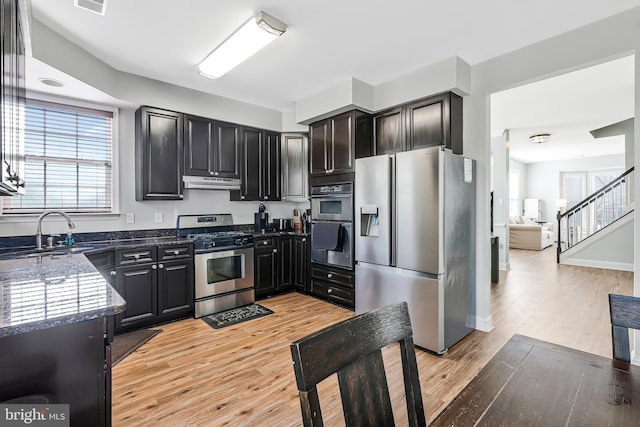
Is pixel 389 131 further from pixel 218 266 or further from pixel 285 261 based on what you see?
pixel 218 266

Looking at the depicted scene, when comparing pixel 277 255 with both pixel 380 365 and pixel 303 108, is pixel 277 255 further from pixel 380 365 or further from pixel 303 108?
pixel 380 365

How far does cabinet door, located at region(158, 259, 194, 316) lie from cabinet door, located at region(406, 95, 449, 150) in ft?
9.34

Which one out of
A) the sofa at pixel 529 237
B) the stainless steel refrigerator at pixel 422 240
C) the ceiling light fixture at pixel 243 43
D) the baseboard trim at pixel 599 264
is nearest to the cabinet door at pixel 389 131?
the stainless steel refrigerator at pixel 422 240

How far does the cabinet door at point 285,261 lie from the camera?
4484 mm

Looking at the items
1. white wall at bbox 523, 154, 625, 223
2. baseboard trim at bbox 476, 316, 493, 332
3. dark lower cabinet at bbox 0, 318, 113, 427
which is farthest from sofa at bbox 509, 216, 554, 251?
dark lower cabinet at bbox 0, 318, 113, 427

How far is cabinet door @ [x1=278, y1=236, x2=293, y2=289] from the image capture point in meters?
4.48

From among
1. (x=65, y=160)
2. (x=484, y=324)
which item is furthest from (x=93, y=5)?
(x=484, y=324)

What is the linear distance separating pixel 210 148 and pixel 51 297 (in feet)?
10.0

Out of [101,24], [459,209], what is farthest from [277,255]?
[101,24]

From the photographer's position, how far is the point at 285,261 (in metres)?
4.53

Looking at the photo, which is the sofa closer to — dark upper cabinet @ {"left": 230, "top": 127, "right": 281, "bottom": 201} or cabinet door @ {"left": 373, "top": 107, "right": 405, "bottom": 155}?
cabinet door @ {"left": 373, "top": 107, "right": 405, "bottom": 155}

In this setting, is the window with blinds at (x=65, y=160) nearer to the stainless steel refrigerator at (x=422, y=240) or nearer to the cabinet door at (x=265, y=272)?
the cabinet door at (x=265, y=272)

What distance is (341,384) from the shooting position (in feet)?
2.68

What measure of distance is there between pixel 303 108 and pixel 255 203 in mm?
1570
